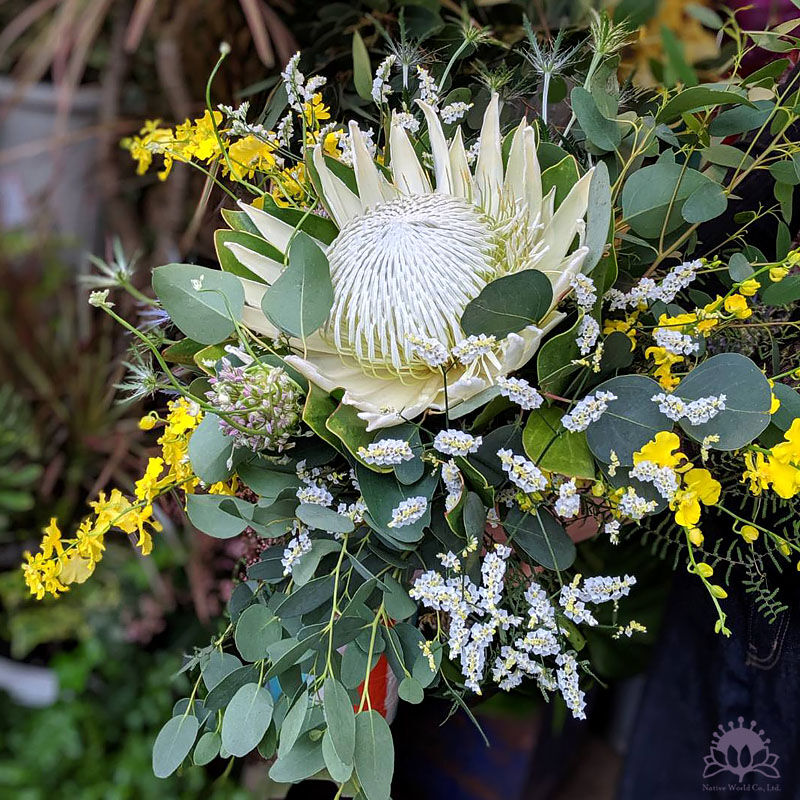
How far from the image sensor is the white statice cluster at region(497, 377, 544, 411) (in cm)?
40

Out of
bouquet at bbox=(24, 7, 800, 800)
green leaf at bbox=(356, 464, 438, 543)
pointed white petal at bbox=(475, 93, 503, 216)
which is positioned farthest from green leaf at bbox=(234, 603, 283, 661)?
pointed white petal at bbox=(475, 93, 503, 216)

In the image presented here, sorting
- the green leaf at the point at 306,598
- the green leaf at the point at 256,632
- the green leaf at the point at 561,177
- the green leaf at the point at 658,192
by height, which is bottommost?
the green leaf at the point at 256,632

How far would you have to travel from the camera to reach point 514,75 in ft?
1.98

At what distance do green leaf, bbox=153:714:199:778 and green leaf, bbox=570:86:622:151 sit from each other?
0.46 meters

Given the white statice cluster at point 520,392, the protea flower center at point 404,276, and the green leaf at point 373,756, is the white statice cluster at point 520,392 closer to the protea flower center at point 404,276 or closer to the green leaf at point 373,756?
the protea flower center at point 404,276

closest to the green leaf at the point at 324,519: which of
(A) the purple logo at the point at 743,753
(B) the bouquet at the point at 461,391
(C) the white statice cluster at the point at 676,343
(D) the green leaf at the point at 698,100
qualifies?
(B) the bouquet at the point at 461,391

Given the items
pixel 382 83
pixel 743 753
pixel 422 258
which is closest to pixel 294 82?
pixel 382 83

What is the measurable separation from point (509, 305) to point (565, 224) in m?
0.10

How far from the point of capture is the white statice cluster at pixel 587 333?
1.33 ft

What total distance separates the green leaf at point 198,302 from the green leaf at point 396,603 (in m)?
0.18

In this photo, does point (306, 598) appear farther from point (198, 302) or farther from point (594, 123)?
point (594, 123)

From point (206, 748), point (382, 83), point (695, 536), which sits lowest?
point (206, 748)

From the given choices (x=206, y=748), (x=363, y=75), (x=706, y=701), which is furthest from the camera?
(x=706, y=701)

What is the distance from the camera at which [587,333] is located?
41cm
